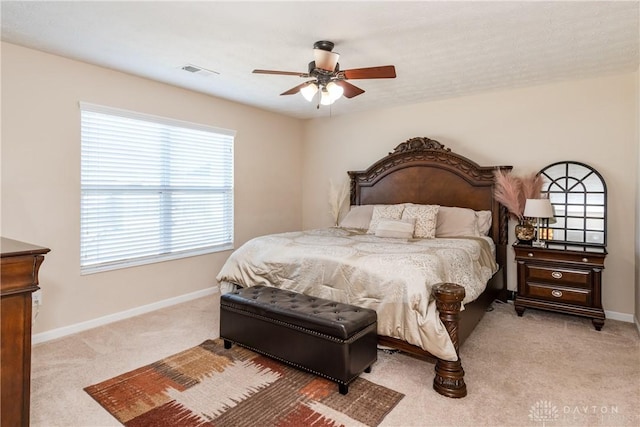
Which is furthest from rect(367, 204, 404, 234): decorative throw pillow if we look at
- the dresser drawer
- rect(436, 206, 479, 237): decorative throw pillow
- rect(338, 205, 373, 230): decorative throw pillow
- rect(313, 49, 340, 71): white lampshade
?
the dresser drawer

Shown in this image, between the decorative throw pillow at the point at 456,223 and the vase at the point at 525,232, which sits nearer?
the vase at the point at 525,232

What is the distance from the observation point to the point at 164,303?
403 centimetres

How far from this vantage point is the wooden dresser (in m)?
1.38

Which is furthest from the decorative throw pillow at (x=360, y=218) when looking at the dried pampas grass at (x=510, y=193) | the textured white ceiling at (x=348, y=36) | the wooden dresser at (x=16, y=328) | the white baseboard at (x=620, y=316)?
the wooden dresser at (x=16, y=328)

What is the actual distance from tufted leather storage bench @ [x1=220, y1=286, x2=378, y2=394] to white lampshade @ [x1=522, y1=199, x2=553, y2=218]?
2.27 meters

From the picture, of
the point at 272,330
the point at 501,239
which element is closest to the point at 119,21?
the point at 272,330

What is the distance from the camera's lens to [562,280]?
349 cm

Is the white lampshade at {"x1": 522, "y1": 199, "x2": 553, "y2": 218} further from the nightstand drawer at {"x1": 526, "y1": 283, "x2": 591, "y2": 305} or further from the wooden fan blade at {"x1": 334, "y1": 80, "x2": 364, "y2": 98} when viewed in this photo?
the wooden fan blade at {"x1": 334, "y1": 80, "x2": 364, "y2": 98}

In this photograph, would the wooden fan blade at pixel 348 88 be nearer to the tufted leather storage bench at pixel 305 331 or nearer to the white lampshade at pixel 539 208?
the tufted leather storage bench at pixel 305 331

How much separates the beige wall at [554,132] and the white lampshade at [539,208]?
0.60 m

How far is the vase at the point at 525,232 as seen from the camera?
380 cm

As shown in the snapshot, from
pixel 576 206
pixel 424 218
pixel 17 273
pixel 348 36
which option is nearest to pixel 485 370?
pixel 424 218

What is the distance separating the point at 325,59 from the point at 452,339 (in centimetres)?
216

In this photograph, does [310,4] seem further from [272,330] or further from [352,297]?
[272,330]
